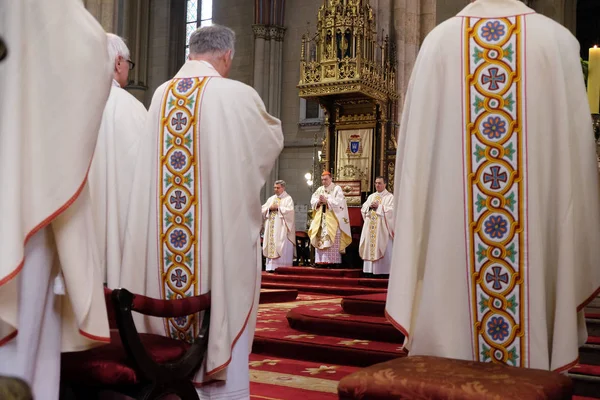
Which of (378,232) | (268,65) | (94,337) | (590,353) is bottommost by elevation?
(590,353)

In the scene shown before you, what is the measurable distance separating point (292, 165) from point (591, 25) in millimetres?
9631

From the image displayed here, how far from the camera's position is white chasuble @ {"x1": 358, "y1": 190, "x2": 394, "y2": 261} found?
40.8 ft

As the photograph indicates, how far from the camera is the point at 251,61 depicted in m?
20.8

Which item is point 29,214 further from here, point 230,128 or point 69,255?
point 230,128

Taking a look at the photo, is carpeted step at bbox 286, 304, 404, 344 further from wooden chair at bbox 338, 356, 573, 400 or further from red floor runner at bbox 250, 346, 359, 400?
wooden chair at bbox 338, 356, 573, 400

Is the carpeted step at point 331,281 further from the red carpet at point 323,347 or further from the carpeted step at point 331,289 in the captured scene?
the red carpet at point 323,347

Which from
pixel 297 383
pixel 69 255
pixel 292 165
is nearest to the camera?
pixel 69 255

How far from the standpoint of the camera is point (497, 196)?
2.68 metres

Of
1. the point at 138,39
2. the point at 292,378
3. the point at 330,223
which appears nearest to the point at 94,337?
the point at 292,378

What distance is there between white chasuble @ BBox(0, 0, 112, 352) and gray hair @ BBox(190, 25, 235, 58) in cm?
153

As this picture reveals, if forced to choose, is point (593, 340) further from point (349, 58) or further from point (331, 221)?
point (349, 58)

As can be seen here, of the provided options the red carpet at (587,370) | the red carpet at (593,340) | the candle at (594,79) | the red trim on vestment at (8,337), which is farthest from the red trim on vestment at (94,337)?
the red carpet at (593,340)

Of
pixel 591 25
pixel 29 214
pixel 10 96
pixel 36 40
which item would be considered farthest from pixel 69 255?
pixel 591 25

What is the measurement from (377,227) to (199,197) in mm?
9473
